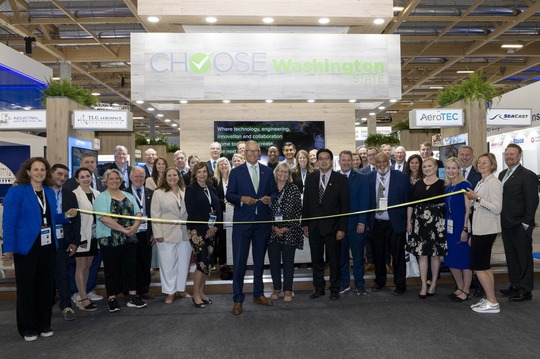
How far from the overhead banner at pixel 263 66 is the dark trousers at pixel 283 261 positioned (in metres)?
2.14

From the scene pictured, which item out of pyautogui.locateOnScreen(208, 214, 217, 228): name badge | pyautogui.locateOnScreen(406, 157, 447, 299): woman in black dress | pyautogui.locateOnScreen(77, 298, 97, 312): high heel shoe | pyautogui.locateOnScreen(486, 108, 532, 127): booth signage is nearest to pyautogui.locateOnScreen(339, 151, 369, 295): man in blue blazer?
pyautogui.locateOnScreen(406, 157, 447, 299): woman in black dress

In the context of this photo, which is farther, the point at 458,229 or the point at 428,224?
the point at 428,224

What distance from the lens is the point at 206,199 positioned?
472cm

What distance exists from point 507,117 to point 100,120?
19.6 ft

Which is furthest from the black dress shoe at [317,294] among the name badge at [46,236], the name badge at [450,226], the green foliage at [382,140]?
the green foliage at [382,140]

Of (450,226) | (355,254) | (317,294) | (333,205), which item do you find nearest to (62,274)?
(317,294)

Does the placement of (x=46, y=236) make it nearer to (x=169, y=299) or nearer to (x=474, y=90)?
(x=169, y=299)

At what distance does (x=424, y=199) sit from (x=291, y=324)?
1.86 metres

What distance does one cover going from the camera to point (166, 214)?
4.81 meters

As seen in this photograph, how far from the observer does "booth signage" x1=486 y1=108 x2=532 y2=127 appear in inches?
276

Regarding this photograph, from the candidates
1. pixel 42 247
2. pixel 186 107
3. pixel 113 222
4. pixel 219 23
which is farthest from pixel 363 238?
pixel 186 107

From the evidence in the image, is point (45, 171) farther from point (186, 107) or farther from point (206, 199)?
point (186, 107)

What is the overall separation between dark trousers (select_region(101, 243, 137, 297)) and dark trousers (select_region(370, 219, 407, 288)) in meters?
2.54

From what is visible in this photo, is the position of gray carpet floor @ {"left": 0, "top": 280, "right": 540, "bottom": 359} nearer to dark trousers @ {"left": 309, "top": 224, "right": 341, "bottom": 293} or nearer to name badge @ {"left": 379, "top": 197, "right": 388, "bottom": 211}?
dark trousers @ {"left": 309, "top": 224, "right": 341, "bottom": 293}
